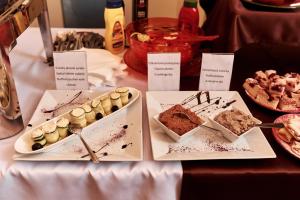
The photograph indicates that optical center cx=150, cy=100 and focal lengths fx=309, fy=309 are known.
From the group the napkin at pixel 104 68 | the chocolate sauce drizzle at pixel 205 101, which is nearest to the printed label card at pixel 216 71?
the chocolate sauce drizzle at pixel 205 101

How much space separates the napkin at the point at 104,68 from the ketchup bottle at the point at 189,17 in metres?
0.25

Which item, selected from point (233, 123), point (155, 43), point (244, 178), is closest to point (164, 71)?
point (155, 43)

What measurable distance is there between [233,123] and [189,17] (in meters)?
0.48

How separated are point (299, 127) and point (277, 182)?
0.14m

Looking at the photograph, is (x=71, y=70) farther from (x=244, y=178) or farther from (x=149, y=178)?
(x=244, y=178)

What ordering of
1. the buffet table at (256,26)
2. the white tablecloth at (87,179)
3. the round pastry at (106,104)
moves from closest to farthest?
1. the white tablecloth at (87,179)
2. the round pastry at (106,104)
3. the buffet table at (256,26)

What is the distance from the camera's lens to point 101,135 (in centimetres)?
69

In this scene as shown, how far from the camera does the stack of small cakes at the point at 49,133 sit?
2.06ft

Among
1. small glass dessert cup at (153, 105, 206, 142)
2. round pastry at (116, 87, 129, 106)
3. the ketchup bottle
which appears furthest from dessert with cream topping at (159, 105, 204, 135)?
the ketchup bottle

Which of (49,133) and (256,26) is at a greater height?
(256,26)

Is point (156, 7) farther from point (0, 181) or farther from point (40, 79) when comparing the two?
point (0, 181)

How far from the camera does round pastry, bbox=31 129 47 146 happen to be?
63cm

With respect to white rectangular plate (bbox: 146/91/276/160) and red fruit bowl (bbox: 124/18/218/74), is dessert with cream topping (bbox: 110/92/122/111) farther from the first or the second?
red fruit bowl (bbox: 124/18/218/74)

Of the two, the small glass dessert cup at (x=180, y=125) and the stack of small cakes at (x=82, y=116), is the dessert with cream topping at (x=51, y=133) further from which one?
the small glass dessert cup at (x=180, y=125)
